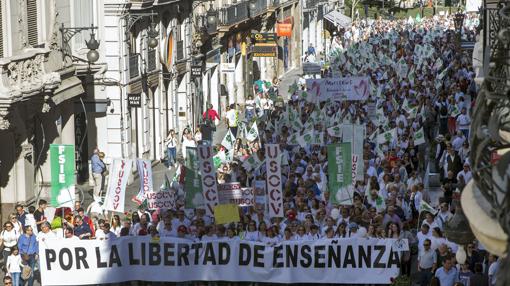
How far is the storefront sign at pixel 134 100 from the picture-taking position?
34.8m

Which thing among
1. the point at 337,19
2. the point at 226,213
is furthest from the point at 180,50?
the point at 337,19

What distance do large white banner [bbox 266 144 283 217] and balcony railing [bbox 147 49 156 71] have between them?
1674 centimetres

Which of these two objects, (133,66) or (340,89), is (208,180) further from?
(133,66)

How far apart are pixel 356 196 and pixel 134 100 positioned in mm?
13278

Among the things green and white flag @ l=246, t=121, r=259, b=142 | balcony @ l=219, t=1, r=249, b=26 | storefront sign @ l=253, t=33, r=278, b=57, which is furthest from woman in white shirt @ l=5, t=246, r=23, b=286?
storefront sign @ l=253, t=33, r=278, b=57

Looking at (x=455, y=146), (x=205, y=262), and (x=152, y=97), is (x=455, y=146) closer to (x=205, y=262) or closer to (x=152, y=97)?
(x=205, y=262)

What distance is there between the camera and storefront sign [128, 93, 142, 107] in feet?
114

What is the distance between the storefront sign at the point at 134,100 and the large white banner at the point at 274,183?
1290cm

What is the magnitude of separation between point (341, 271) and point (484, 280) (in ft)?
10.4

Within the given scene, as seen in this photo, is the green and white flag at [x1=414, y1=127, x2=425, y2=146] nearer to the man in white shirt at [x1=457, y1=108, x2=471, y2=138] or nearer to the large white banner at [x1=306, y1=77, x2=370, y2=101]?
the man in white shirt at [x1=457, y1=108, x2=471, y2=138]

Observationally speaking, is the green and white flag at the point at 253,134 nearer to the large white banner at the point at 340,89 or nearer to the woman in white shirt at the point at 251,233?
the large white banner at the point at 340,89

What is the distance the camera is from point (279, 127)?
113ft

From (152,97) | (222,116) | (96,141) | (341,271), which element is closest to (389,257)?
(341,271)

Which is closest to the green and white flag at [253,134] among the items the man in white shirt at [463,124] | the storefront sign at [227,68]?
the man in white shirt at [463,124]
